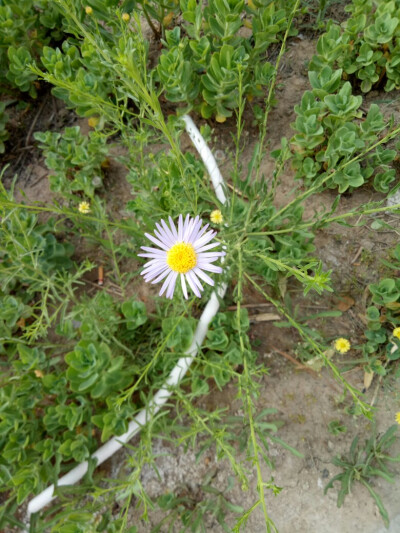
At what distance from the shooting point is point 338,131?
5.66ft

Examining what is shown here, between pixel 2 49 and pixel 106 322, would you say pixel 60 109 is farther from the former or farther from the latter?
pixel 106 322

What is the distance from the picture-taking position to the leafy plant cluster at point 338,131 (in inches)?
67.1

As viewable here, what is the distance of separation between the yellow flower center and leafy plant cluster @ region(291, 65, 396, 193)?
671 millimetres

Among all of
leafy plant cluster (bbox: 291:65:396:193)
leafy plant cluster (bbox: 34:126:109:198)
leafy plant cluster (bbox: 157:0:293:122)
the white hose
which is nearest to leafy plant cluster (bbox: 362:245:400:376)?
leafy plant cluster (bbox: 291:65:396:193)

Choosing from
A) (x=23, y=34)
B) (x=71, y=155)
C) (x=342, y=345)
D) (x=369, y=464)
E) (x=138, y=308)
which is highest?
(x=23, y=34)

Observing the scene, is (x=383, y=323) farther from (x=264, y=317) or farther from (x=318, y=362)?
(x=264, y=317)

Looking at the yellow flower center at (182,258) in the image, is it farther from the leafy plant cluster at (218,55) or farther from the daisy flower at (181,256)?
the leafy plant cluster at (218,55)

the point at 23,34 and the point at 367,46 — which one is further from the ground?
the point at 23,34

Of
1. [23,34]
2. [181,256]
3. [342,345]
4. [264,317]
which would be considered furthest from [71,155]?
[342,345]

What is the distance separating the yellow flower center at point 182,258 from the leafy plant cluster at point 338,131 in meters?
0.67

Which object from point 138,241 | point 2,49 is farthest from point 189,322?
point 2,49

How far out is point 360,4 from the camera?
183 centimetres

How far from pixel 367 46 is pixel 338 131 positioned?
47cm

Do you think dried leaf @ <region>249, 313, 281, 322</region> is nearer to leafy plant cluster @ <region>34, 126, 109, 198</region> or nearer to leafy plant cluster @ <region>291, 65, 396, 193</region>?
leafy plant cluster @ <region>291, 65, 396, 193</region>
